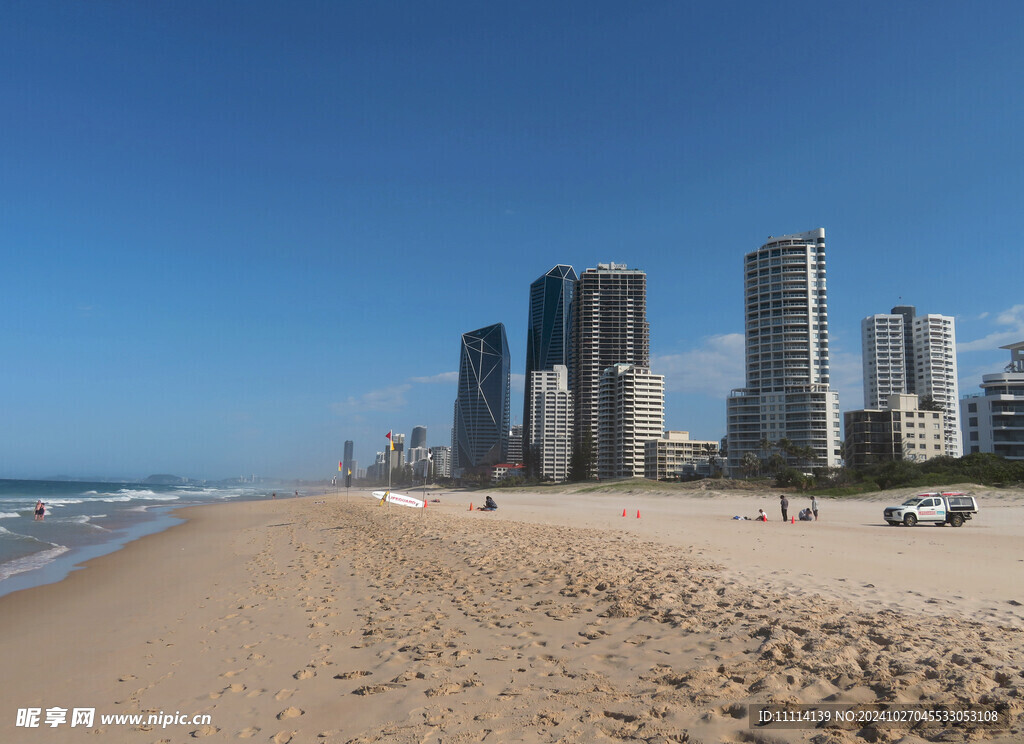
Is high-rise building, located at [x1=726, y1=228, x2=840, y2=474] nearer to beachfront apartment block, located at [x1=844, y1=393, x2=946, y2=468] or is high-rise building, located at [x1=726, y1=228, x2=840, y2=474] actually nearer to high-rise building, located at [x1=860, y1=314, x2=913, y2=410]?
beachfront apartment block, located at [x1=844, y1=393, x2=946, y2=468]

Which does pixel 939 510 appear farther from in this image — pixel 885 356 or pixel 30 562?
pixel 885 356

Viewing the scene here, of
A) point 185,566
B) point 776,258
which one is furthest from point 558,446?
point 185,566

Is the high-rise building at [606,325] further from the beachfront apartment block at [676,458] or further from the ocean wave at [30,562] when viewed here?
the ocean wave at [30,562]

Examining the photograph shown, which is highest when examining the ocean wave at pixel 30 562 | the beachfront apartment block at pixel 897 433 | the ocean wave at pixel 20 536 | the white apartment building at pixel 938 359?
the white apartment building at pixel 938 359

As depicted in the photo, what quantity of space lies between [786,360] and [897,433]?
2373 cm

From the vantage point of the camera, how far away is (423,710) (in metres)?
5.36

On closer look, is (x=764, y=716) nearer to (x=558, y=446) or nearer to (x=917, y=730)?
(x=917, y=730)

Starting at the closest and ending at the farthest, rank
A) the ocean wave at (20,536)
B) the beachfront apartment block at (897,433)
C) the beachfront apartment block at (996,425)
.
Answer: the ocean wave at (20,536)
the beachfront apartment block at (996,425)
the beachfront apartment block at (897,433)

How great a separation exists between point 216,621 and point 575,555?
7.30 meters

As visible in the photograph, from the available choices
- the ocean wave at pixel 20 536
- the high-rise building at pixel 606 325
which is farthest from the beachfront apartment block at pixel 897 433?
the ocean wave at pixel 20 536

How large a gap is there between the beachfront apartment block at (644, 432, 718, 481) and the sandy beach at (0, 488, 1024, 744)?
383 feet

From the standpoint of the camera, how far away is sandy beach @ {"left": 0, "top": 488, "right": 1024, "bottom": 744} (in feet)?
16.3

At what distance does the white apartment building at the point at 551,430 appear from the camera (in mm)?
177500

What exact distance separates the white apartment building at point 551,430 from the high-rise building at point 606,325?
4083mm
